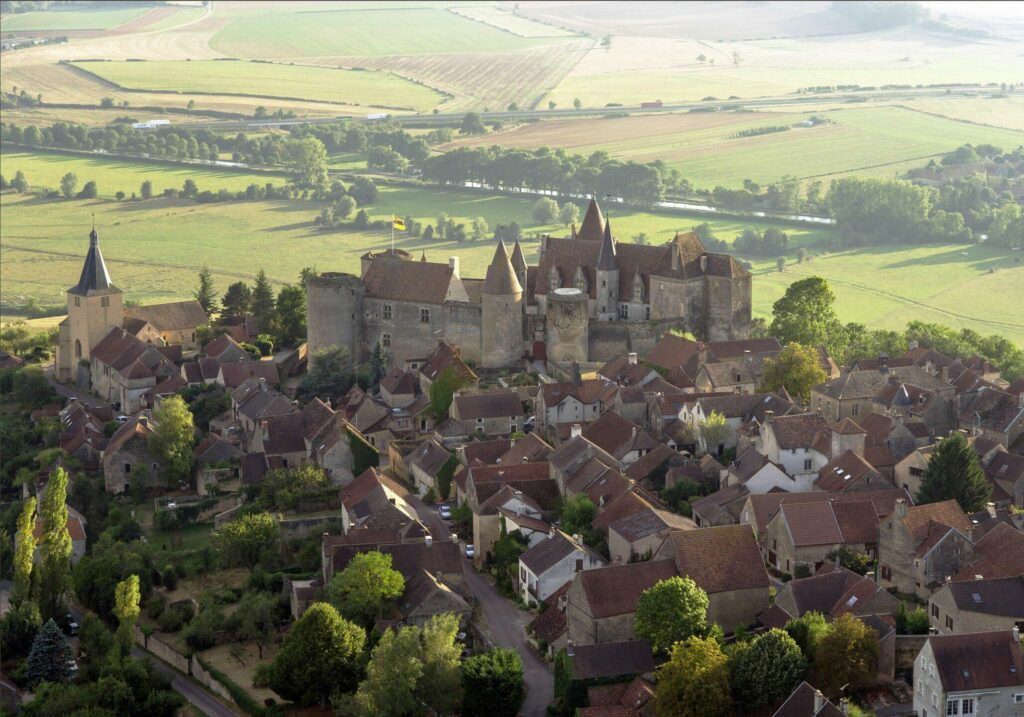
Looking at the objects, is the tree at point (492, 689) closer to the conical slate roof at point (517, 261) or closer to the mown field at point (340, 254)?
the conical slate roof at point (517, 261)

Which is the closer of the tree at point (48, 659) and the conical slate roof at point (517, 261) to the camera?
the tree at point (48, 659)

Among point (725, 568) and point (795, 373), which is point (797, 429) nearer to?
point (795, 373)

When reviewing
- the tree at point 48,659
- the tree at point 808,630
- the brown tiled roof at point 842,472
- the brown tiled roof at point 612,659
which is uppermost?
the brown tiled roof at point 842,472

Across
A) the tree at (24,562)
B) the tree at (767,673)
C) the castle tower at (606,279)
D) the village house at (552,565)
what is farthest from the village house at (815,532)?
the castle tower at (606,279)

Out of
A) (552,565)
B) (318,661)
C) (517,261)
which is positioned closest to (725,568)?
(552,565)

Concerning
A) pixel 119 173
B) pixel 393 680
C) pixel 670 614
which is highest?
pixel 119 173

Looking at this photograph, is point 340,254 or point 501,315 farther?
point 340,254

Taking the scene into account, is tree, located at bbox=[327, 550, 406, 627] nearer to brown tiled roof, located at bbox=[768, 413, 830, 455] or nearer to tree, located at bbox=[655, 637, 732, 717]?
tree, located at bbox=[655, 637, 732, 717]

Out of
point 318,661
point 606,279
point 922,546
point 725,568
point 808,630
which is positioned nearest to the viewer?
point 808,630
